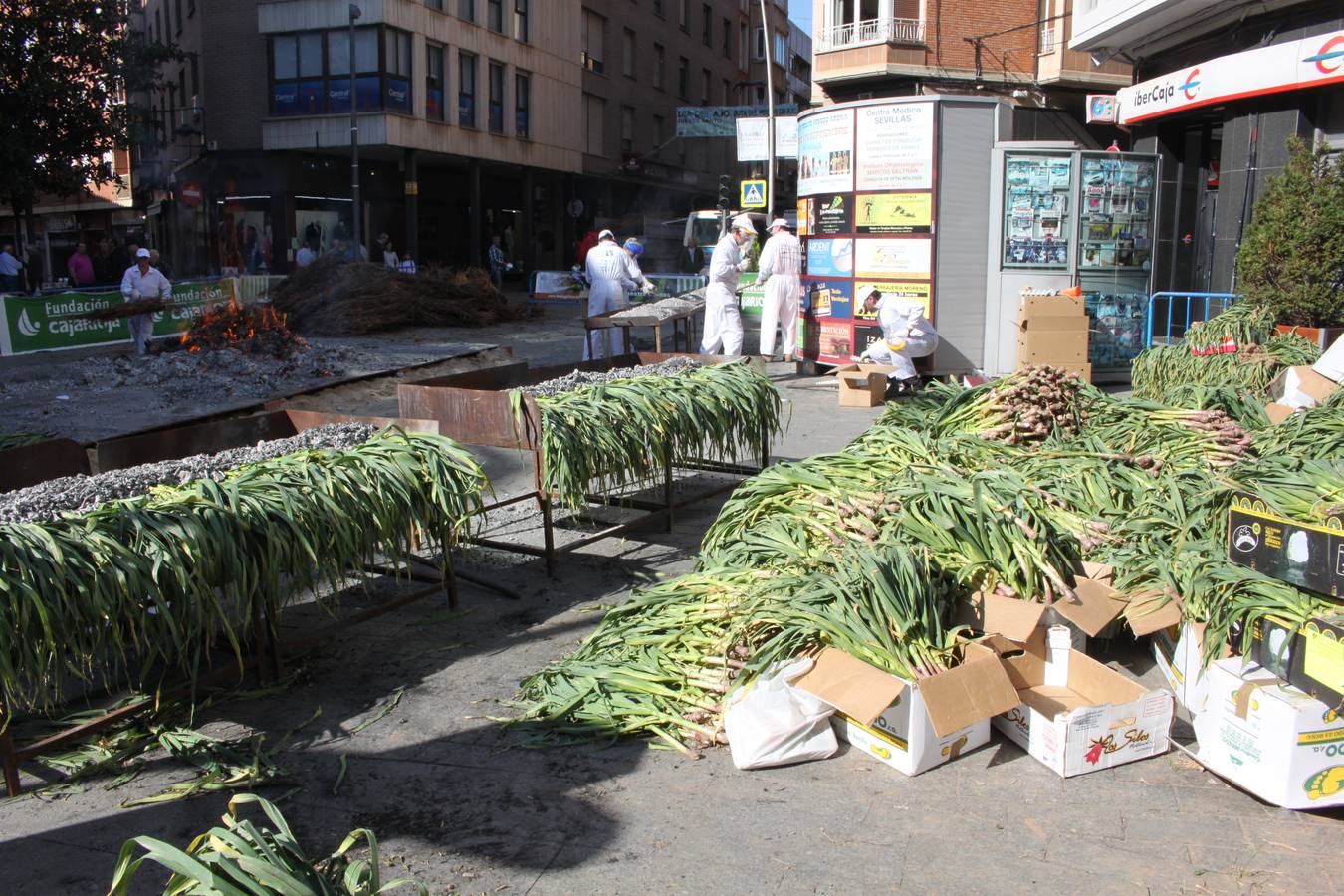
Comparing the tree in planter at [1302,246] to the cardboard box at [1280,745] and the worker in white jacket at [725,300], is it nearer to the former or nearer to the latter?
the worker in white jacket at [725,300]

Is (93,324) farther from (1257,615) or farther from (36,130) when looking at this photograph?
(1257,615)

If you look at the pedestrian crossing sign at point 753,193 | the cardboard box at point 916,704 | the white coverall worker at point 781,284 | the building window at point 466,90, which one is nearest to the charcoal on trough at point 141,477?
the cardboard box at point 916,704

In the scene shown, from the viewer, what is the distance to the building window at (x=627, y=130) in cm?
4527

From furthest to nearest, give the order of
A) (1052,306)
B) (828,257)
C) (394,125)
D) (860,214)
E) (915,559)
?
(394,125), (828,257), (860,214), (1052,306), (915,559)

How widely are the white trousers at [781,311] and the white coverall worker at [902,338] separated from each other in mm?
2541

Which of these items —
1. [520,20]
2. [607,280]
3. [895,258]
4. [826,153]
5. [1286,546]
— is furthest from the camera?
[520,20]

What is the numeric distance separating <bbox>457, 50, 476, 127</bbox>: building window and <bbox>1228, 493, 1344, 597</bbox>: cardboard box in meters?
33.5

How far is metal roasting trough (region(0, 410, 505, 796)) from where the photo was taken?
3.96 meters

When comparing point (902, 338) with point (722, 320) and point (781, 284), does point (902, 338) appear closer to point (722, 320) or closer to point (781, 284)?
point (722, 320)

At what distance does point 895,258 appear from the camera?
13.3m

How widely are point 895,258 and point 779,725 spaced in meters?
10.2

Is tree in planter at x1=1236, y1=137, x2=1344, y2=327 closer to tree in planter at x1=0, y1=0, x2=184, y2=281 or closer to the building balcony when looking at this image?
tree in planter at x1=0, y1=0, x2=184, y2=281

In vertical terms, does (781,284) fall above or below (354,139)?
below

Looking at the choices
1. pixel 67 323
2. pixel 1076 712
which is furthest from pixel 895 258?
pixel 67 323
